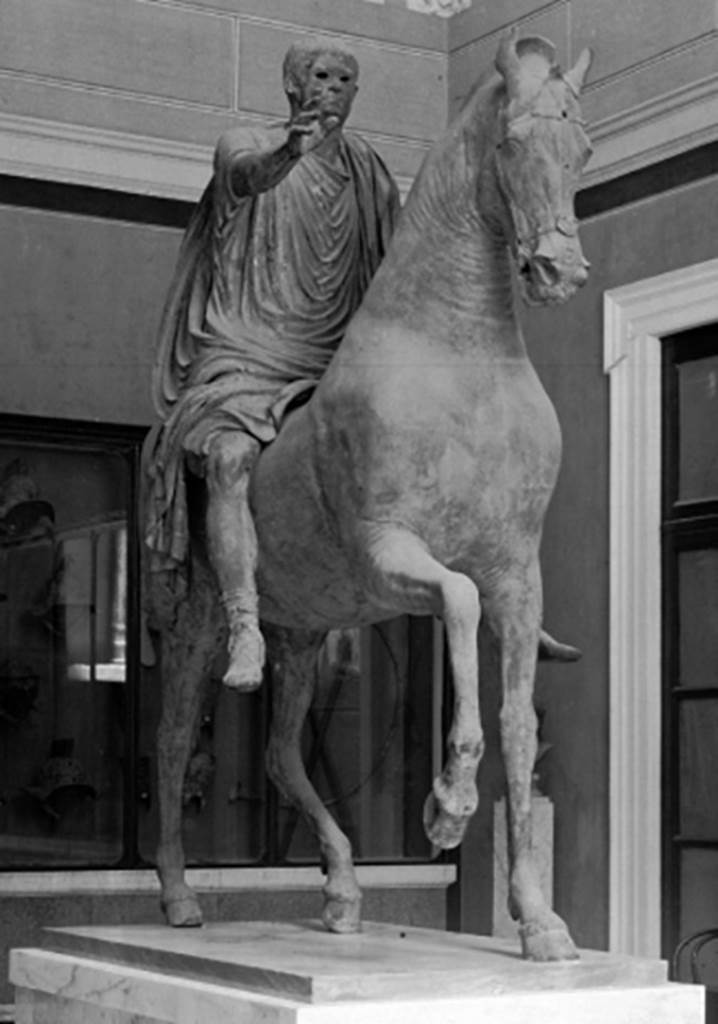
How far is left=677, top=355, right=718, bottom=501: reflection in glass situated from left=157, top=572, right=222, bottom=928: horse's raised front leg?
10.5 feet

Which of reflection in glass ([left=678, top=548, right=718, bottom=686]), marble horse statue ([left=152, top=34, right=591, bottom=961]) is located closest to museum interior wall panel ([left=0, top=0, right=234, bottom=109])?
reflection in glass ([left=678, top=548, right=718, bottom=686])

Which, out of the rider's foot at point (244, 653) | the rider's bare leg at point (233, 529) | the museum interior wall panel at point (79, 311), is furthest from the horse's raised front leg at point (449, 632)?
the museum interior wall panel at point (79, 311)

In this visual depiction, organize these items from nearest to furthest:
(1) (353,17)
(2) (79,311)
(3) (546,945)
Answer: (3) (546,945), (2) (79,311), (1) (353,17)

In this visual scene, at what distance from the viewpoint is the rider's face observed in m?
7.20

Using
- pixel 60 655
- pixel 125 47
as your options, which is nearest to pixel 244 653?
pixel 60 655

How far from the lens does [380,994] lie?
6.10 meters

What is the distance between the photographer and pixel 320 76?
23.6ft

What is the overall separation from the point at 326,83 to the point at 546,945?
265 cm

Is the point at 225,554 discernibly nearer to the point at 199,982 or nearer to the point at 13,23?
the point at 199,982

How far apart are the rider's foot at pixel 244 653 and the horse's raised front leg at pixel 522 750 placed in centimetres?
69

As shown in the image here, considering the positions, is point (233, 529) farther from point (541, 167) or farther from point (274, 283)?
point (541, 167)

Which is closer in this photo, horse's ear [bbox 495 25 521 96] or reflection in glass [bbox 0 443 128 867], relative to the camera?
horse's ear [bbox 495 25 521 96]

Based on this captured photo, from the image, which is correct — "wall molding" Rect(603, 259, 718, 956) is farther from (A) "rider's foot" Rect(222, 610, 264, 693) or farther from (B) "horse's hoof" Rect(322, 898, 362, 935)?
(A) "rider's foot" Rect(222, 610, 264, 693)

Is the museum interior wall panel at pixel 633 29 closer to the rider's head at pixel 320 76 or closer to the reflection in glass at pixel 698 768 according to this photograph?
the reflection in glass at pixel 698 768
